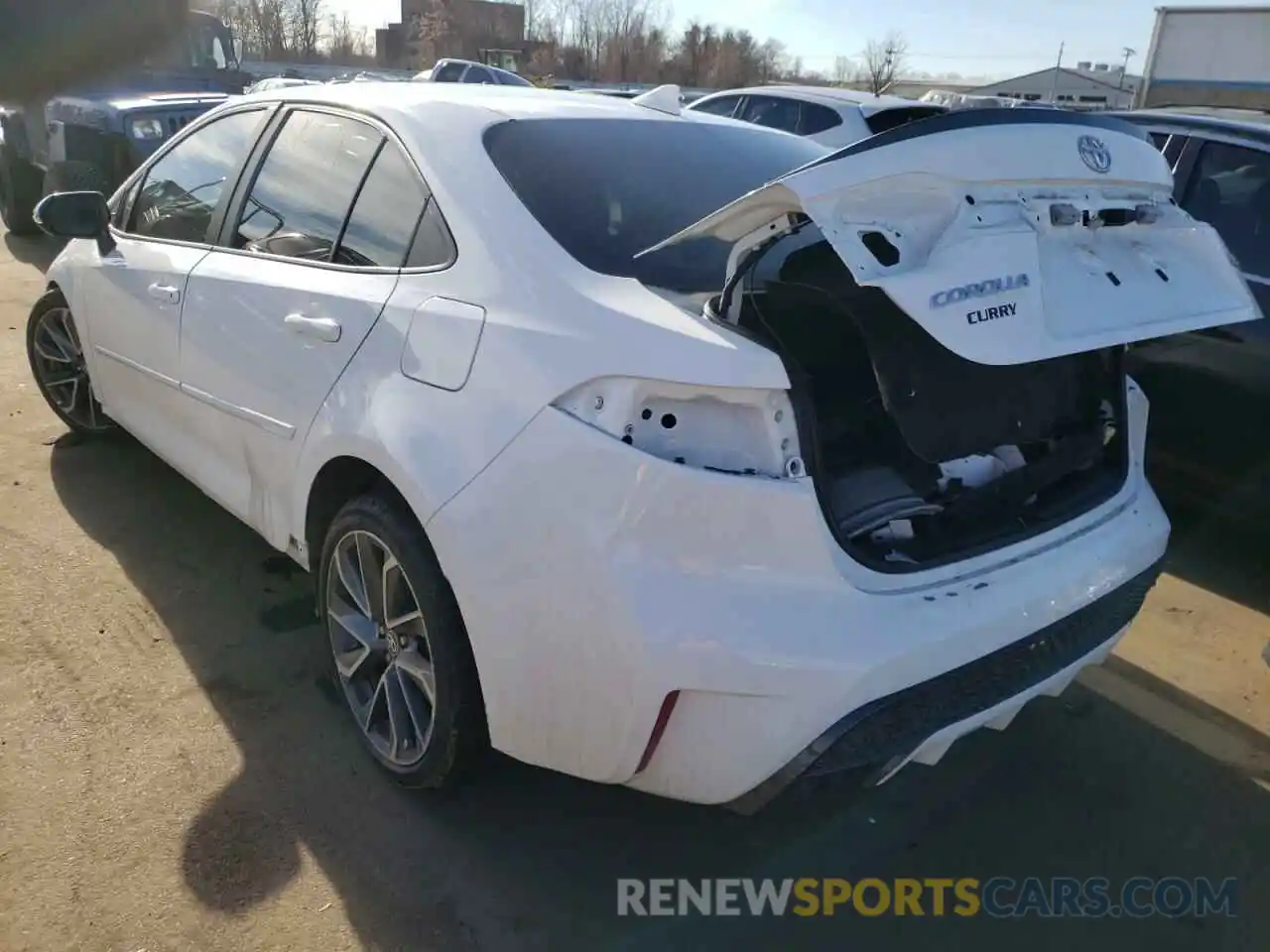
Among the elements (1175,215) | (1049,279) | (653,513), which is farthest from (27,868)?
(1175,215)

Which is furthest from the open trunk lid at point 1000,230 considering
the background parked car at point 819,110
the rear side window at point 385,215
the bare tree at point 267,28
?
the bare tree at point 267,28

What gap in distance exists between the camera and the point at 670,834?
2455 mm

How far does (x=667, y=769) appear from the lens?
1.93 m

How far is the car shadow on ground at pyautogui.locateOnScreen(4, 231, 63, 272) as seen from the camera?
29.7 feet

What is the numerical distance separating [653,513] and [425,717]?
0.97m

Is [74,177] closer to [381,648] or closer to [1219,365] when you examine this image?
[381,648]

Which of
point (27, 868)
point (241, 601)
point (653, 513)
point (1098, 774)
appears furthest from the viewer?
point (241, 601)

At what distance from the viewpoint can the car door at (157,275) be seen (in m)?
3.28

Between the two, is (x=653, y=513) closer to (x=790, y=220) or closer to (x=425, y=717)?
(x=790, y=220)

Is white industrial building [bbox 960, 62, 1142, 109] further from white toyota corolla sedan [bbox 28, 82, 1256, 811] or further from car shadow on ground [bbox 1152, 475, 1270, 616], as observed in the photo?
white toyota corolla sedan [bbox 28, 82, 1256, 811]

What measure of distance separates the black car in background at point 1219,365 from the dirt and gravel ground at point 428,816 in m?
0.81

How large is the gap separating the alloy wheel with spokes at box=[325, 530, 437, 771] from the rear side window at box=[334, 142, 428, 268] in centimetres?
70

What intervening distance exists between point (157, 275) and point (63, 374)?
4.89 feet

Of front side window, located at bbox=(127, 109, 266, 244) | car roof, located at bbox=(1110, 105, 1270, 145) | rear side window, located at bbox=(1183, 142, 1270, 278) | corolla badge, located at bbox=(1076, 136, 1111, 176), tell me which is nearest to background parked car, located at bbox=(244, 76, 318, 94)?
front side window, located at bbox=(127, 109, 266, 244)
